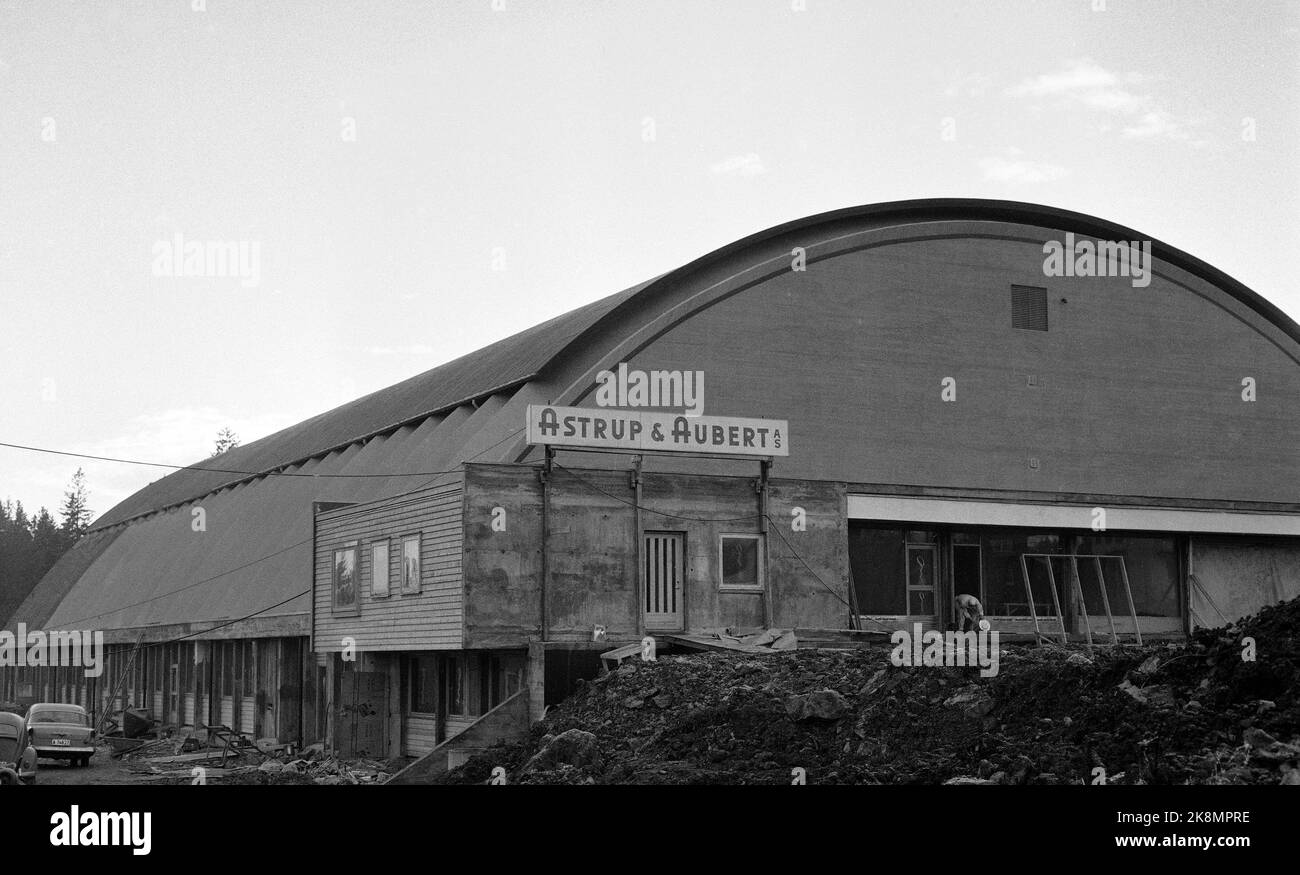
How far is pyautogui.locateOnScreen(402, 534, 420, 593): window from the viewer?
33062 millimetres

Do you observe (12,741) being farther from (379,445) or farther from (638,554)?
(379,445)

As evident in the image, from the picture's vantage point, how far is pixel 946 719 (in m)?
21.6

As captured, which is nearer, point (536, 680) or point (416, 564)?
point (536, 680)

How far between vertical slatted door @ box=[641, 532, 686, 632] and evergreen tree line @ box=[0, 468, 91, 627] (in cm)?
10884

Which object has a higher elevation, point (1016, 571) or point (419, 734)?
point (1016, 571)

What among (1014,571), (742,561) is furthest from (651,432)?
(1014,571)

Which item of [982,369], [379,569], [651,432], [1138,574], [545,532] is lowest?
[1138,574]

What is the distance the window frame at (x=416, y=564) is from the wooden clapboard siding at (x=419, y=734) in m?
4.07

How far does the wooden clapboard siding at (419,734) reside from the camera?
3588cm

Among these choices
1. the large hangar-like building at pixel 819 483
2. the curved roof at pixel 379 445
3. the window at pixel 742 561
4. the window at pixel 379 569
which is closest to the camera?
the large hangar-like building at pixel 819 483

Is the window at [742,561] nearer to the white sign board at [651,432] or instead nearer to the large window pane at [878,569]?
the white sign board at [651,432]

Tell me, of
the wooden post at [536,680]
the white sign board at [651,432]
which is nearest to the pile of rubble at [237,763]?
the wooden post at [536,680]

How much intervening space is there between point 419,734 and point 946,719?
1849 cm

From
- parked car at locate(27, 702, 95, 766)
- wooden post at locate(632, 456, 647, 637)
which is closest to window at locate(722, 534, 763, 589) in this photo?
wooden post at locate(632, 456, 647, 637)
